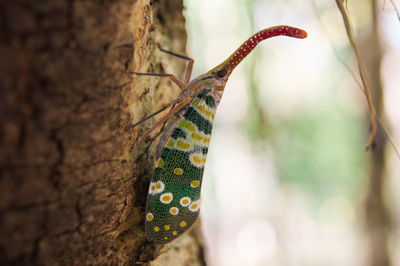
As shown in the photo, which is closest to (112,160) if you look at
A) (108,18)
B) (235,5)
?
(108,18)

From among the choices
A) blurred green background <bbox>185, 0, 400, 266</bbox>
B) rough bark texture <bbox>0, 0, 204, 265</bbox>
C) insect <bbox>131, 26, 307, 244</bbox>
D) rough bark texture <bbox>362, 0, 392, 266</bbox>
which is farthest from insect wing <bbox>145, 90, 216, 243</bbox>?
rough bark texture <bbox>362, 0, 392, 266</bbox>

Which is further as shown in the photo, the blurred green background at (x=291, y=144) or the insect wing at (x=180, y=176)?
the blurred green background at (x=291, y=144)

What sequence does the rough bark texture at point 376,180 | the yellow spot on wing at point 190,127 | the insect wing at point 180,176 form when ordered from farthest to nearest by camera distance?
the rough bark texture at point 376,180 < the yellow spot on wing at point 190,127 < the insect wing at point 180,176

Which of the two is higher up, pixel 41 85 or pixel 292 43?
pixel 292 43

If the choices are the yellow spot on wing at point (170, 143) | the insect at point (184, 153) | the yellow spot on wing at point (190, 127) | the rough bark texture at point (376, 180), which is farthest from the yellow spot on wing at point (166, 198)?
the rough bark texture at point (376, 180)

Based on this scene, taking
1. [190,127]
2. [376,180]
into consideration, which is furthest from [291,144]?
[190,127]

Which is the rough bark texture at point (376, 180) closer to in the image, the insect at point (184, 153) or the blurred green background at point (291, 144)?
the blurred green background at point (291, 144)

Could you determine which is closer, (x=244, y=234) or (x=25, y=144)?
(x=25, y=144)

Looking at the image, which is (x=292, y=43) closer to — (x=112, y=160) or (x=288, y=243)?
(x=288, y=243)
